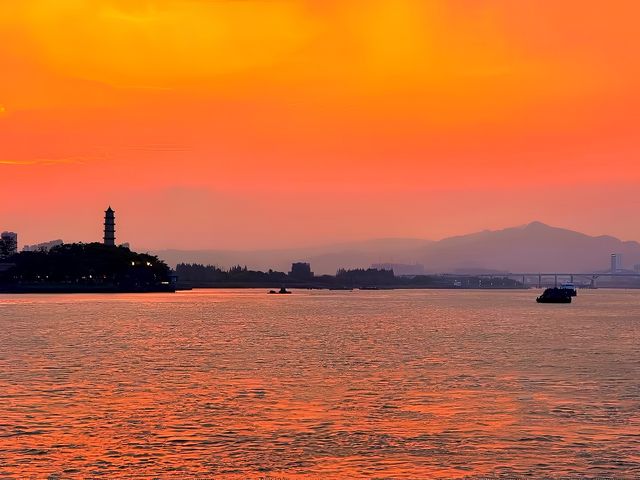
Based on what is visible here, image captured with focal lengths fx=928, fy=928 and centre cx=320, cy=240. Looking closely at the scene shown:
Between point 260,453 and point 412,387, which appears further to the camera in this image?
point 412,387

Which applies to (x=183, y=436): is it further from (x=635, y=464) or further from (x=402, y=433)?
(x=635, y=464)

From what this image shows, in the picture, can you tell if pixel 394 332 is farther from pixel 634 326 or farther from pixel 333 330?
pixel 634 326

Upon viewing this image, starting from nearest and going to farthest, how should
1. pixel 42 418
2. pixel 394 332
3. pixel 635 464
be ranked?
pixel 635 464 < pixel 42 418 < pixel 394 332

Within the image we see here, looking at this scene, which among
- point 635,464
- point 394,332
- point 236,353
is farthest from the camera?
point 394,332

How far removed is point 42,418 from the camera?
42250 millimetres

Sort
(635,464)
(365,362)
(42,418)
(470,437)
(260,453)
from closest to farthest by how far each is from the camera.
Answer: (635,464) → (260,453) → (470,437) → (42,418) → (365,362)

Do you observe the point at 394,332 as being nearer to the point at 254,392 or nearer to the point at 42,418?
Result: the point at 254,392

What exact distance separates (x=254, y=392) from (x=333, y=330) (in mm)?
75710

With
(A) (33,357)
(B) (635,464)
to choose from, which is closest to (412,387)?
(B) (635,464)

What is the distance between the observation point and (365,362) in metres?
74.3

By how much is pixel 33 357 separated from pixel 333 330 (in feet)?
186

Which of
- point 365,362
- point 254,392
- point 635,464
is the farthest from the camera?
point 365,362

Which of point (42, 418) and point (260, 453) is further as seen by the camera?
point (42, 418)

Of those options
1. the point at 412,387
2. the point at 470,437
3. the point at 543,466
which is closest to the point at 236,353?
the point at 412,387
